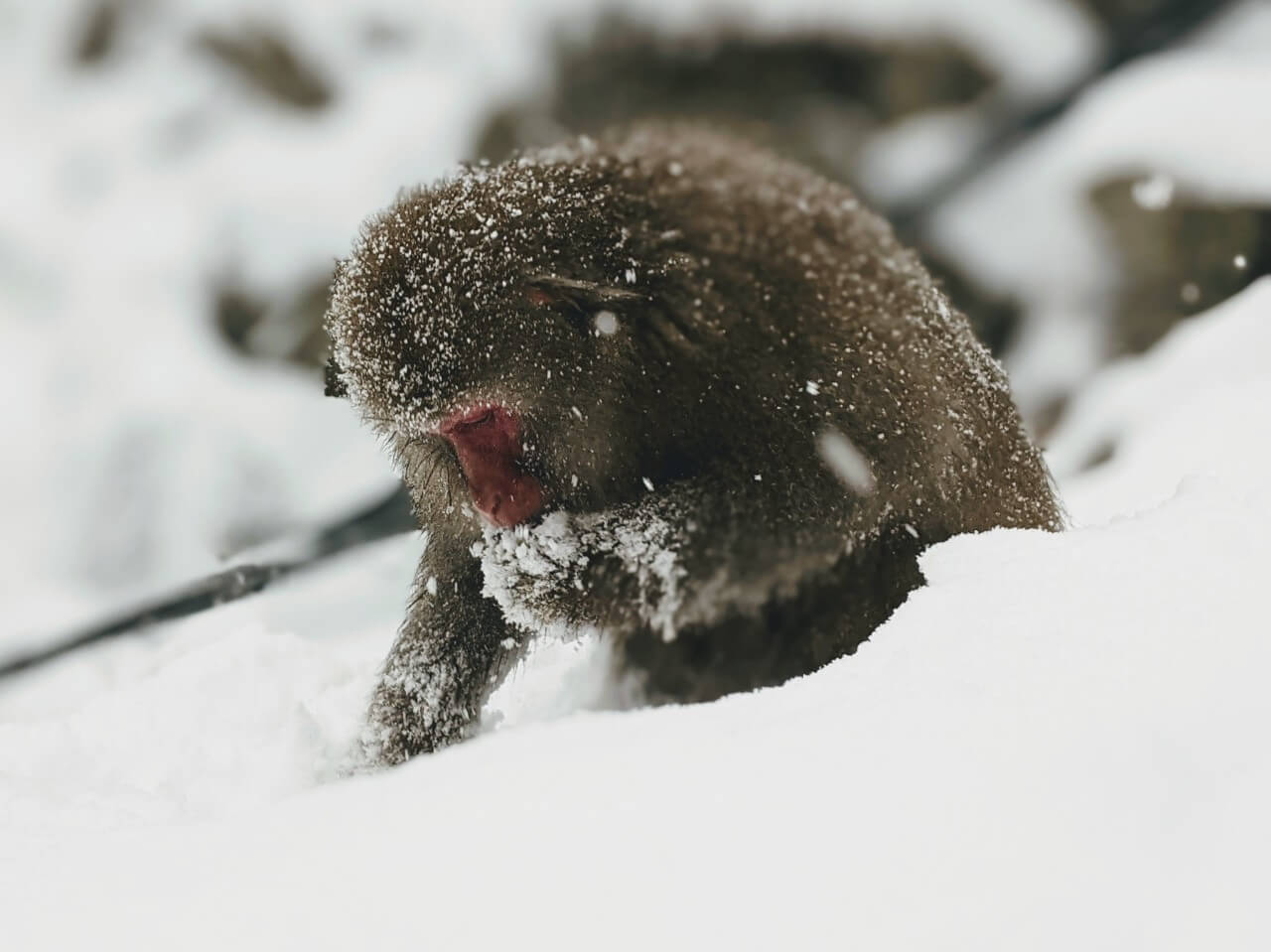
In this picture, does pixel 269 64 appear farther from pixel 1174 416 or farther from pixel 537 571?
pixel 1174 416

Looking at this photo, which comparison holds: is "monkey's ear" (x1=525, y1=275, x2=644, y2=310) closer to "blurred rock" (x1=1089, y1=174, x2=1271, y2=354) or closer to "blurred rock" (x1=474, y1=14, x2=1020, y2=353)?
"blurred rock" (x1=474, y1=14, x2=1020, y2=353)

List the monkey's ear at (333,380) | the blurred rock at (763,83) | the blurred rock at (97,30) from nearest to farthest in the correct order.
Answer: the monkey's ear at (333,380) < the blurred rock at (763,83) < the blurred rock at (97,30)

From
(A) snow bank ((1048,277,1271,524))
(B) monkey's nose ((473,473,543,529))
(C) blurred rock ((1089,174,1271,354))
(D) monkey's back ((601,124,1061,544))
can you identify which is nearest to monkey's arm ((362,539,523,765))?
(B) monkey's nose ((473,473,543,529))

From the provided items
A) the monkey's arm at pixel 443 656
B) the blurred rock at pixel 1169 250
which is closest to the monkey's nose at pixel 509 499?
the monkey's arm at pixel 443 656

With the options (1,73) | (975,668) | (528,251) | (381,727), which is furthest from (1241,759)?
(1,73)

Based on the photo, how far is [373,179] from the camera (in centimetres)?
182

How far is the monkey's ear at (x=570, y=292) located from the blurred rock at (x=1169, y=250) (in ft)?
7.00

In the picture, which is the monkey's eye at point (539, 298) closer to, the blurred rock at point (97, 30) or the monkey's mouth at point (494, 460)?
the monkey's mouth at point (494, 460)

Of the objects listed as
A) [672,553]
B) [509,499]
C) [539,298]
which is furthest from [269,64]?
[672,553]

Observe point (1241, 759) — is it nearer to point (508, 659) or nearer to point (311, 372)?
point (508, 659)

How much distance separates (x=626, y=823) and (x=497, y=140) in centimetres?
139

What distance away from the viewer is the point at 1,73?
8.49 feet

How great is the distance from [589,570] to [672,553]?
126 millimetres

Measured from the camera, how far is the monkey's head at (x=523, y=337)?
122 centimetres
